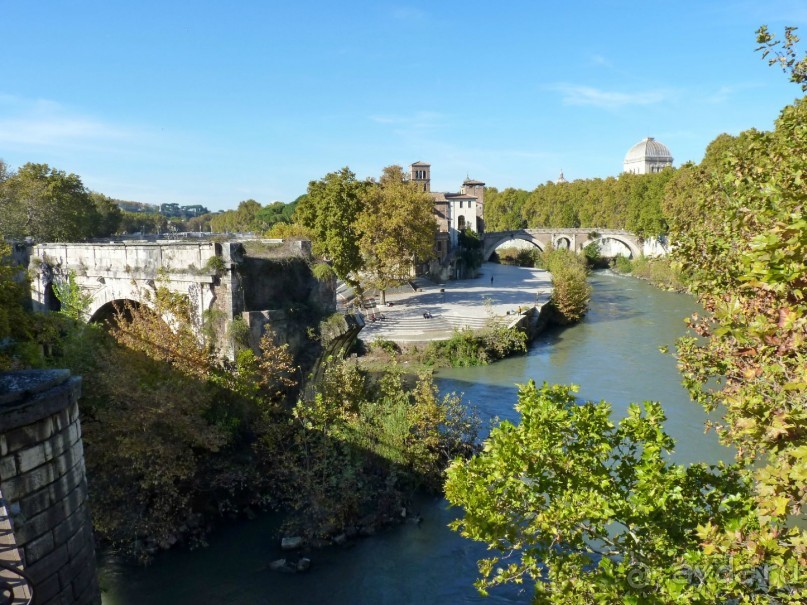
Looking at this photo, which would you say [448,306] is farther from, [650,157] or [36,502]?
[650,157]

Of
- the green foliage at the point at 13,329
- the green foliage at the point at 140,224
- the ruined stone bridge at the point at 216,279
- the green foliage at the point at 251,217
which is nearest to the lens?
the green foliage at the point at 13,329

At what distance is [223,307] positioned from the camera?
1292 centimetres

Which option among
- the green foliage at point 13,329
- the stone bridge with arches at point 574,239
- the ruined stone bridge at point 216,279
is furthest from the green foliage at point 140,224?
the green foliage at point 13,329

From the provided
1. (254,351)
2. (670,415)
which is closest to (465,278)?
(670,415)

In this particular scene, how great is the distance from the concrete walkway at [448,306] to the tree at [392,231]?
2.38 meters

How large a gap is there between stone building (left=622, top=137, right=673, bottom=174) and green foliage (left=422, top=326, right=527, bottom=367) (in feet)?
328

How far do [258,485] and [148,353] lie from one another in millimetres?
3530

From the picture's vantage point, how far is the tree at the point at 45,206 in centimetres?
2864

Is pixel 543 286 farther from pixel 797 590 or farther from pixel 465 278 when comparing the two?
pixel 797 590

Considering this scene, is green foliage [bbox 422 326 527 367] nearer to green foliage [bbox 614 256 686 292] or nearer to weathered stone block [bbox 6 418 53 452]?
weathered stone block [bbox 6 418 53 452]

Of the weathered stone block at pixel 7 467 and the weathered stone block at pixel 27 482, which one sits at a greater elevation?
the weathered stone block at pixel 7 467

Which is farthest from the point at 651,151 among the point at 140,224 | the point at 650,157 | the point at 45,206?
the point at 45,206

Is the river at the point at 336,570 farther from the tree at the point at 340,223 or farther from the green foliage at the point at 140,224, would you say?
the green foliage at the point at 140,224

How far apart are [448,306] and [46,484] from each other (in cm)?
3087
